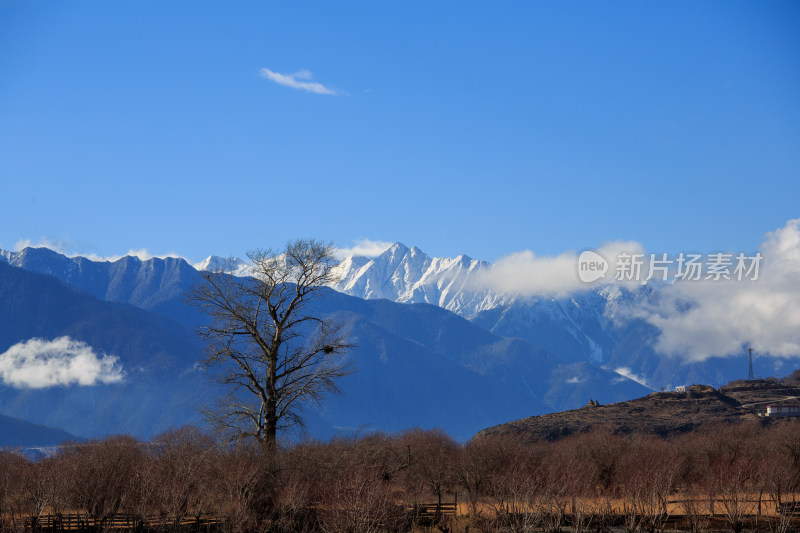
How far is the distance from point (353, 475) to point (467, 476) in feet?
91.2

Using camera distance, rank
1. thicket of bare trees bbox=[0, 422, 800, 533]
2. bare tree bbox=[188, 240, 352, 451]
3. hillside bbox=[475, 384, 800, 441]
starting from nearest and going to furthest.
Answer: thicket of bare trees bbox=[0, 422, 800, 533] → bare tree bbox=[188, 240, 352, 451] → hillside bbox=[475, 384, 800, 441]

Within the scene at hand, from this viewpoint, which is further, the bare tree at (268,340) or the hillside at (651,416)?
the hillside at (651,416)

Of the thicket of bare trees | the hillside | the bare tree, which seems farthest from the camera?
the hillside

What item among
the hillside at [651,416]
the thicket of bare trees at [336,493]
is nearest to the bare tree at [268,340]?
the thicket of bare trees at [336,493]

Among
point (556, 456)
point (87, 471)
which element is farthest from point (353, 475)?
point (556, 456)


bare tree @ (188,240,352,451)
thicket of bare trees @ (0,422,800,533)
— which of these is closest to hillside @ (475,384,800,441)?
thicket of bare trees @ (0,422,800,533)

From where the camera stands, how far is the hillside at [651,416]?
15150cm

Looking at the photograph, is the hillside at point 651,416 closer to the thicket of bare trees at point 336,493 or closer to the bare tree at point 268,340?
the thicket of bare trees at point 336,493

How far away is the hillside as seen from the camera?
5965 inches

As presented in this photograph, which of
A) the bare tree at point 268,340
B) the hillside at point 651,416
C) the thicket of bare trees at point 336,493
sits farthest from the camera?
the hillside at point 651,416

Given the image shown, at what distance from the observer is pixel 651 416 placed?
170 metres

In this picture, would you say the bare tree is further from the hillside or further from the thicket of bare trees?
the hillside

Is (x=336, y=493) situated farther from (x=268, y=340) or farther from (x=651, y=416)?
(x=651, y=416)

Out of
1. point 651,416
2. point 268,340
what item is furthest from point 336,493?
point 651,416
